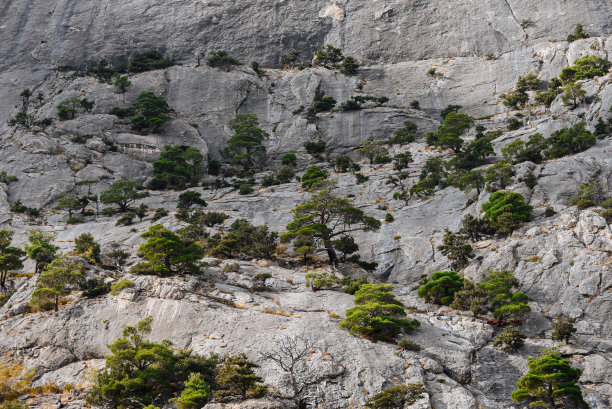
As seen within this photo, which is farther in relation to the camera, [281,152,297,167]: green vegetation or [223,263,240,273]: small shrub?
[281,152,297,167]: green vegetation

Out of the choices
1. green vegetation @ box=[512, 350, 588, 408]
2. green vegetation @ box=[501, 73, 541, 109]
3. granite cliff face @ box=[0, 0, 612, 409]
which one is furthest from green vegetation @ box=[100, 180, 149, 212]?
green vegetation @ box=[501, 73, 541, 109]

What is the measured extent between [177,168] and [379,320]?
48.0 m

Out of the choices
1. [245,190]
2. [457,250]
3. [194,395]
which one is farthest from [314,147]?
[194,395]

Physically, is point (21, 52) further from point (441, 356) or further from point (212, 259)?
point (441, 356)

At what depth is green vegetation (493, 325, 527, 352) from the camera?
1227 inches

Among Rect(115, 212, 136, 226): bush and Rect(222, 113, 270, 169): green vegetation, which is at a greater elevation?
Rect(222, 113, 270, 169): green vegetation

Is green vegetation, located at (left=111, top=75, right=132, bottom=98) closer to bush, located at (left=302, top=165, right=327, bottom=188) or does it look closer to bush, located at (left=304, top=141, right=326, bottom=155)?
bush, located at (left=304, top=141, right=326, bottom=155)

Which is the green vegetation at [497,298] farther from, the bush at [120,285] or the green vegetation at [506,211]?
the bush at [120,285]

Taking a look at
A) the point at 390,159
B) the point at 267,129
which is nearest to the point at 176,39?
the point at 267,129

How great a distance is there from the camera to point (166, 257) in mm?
39344

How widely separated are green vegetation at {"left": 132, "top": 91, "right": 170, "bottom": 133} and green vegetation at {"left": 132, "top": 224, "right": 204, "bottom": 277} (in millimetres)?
46386

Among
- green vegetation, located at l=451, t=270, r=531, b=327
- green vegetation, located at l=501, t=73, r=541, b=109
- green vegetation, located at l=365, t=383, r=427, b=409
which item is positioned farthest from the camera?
green vegetation, located at l=501, t=73, r=541, b=109

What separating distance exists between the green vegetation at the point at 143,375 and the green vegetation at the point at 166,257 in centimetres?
967

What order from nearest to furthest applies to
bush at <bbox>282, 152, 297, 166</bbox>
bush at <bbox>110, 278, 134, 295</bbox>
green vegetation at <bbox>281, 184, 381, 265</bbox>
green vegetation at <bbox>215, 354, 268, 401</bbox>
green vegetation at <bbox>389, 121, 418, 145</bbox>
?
green vegetation at <bbox>215, 354, 268, 401</bbox>, bush at <bbox>110, 278, 134, 295</bbox>, green vegetation at <bbox>281, 184, 381, 265</bbox>, green vegetation at <bbox>389, 121, 418, 145</bbox>, bush at <bbox>282, 152, 297, 166</bbox>
